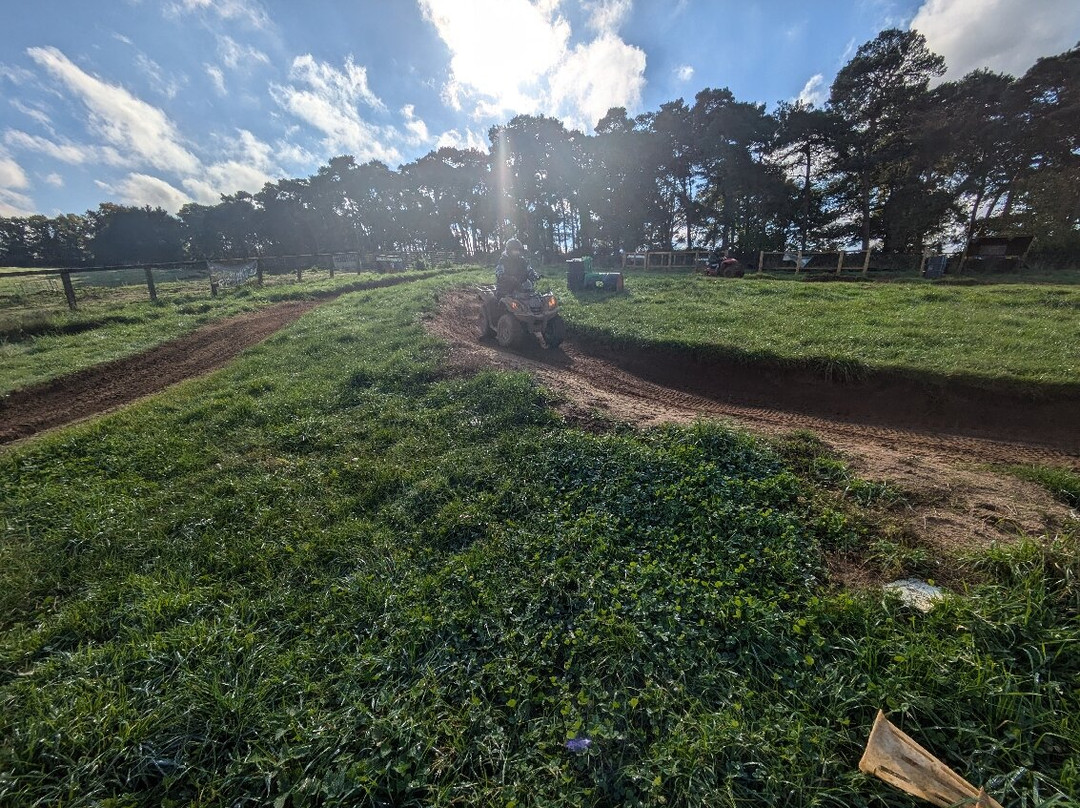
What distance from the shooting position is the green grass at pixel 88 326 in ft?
28.9

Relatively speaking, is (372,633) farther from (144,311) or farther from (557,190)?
(557,190)

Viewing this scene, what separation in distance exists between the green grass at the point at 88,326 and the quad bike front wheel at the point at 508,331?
29.5ft

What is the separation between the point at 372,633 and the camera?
2822 millimetres

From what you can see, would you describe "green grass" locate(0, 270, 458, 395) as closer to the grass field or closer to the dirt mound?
the grass field

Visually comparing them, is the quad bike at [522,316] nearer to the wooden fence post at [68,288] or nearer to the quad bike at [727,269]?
the wooden fence post at [68,288]

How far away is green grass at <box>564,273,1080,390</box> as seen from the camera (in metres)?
6.74

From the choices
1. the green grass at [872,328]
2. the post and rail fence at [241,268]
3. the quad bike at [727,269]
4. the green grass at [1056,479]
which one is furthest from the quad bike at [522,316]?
the quad bike at [727,269]

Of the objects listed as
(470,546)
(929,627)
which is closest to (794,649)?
(929,627)

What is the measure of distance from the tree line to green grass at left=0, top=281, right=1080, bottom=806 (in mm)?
35802

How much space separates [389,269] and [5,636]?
34.6 meters

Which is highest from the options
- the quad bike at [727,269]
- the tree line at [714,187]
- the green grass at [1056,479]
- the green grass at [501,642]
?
the tree line at [714,187]

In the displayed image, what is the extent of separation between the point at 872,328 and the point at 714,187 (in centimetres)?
4101

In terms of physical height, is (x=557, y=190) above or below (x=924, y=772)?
above

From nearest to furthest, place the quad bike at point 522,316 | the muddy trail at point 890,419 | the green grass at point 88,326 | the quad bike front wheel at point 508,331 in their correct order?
the muddy trail at point 890,419 < the green grass at point 88,326 < the quad bike at point 522,316 < the quad bike front wheel at point 508,331
